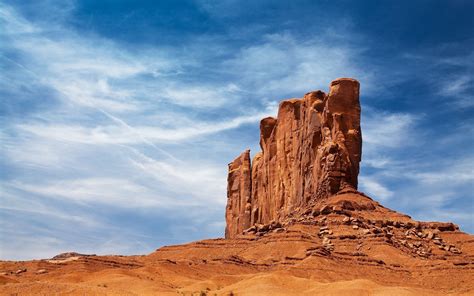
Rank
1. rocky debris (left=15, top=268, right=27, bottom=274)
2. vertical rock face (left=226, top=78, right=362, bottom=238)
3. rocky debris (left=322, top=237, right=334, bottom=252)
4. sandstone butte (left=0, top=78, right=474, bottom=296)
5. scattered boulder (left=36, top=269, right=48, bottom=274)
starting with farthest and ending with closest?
vertical rock face (left=226, top=78, right=362, bottom=238)
rocky debris (left=322, top=237, right=334, bottom=252)
rocky debris (left=15, top=268, right=27, bottom=274)
scattered boulder (left=36, top=269, right=48, bottom=274)
sandstone butte (left=0, top=78, right=474, bottom=296)

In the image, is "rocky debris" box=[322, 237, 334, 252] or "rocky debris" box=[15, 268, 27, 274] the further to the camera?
"rocky debris" box=[322, 237, 334, 252]

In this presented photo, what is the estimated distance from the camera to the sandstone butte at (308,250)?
2778 inches

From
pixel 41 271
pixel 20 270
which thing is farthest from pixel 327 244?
pixel 20 270

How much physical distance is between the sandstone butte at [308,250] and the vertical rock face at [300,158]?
19 centimetres

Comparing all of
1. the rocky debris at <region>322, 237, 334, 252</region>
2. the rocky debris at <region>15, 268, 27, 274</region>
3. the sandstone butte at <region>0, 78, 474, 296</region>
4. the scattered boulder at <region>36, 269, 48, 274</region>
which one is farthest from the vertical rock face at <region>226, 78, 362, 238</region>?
the rocky debris at <region>15, 268, 27, 274</region>

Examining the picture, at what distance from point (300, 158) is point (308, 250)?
35.5 m

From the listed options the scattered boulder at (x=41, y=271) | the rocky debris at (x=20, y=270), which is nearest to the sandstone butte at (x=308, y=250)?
the rocky debris at (x=20, y=270)

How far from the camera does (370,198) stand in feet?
344

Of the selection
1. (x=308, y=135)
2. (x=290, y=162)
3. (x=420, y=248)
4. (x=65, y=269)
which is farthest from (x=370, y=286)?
(x=290, y=162)

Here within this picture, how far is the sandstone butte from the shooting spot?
70562mm

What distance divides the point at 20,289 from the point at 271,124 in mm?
91689

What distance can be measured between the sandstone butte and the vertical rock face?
189 millimetres

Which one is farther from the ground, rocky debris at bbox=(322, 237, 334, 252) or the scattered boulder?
rocky debris at bbox=(322, 237, 334, 252)

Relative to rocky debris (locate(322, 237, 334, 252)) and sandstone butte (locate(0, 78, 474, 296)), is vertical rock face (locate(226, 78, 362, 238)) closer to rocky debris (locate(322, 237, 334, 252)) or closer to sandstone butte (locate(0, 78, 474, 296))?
sandstone butte (locate(0, 78, 474, 296))
